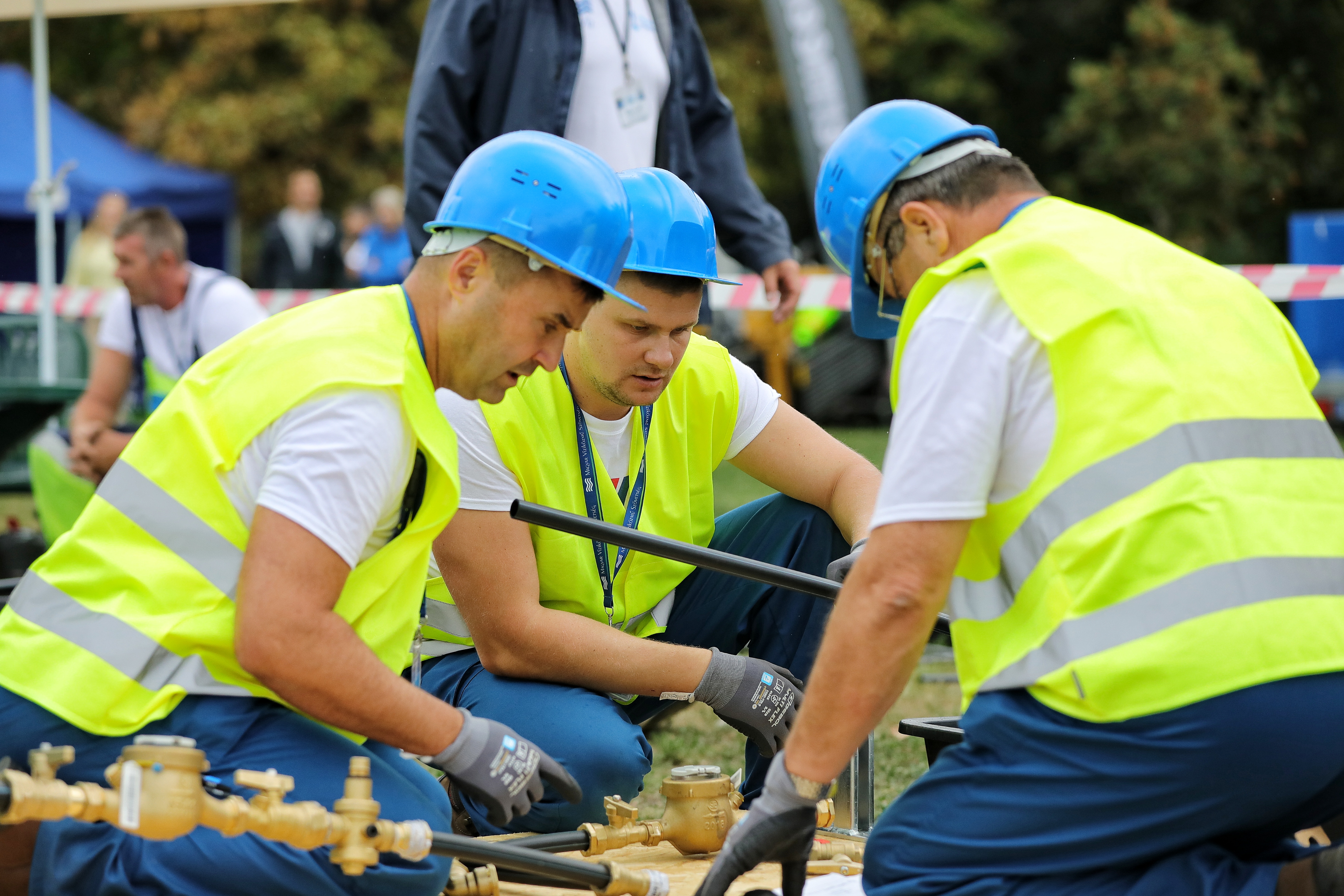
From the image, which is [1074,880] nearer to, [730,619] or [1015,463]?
[1015,463]

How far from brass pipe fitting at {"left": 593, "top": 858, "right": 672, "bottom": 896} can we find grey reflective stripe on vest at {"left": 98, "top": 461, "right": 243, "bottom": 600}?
3.00ft

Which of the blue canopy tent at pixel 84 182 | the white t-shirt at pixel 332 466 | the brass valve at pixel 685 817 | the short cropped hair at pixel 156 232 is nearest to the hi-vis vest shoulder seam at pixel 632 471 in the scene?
the brass valve at pixel 685 817

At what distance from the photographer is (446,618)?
143 inches

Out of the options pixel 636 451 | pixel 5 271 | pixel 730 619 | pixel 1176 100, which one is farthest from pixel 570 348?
pixel 1176 100

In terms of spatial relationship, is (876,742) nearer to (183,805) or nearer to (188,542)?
(188,542)

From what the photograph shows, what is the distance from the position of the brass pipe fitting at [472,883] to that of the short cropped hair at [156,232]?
4264mm

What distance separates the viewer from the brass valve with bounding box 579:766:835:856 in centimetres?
334

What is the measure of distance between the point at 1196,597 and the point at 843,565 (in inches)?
53.3

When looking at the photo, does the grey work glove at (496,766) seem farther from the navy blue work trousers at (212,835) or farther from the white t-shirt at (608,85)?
the white t-shirt at (608,85)

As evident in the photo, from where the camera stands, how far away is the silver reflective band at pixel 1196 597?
87.1 inches

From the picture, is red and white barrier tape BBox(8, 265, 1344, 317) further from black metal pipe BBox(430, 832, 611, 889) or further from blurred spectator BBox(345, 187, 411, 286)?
black metal pipe BBox(430, 832, 611, 889)

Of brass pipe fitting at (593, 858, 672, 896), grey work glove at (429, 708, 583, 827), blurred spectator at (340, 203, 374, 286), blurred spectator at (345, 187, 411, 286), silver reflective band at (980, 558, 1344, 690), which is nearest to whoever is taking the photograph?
silver reflective band at (980, 558, 1344, 690)

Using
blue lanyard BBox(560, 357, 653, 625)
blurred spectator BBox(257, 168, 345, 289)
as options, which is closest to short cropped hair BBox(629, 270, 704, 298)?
blue lanyard BBox(560, 357, 653, 625)

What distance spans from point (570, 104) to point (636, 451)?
1.39m
